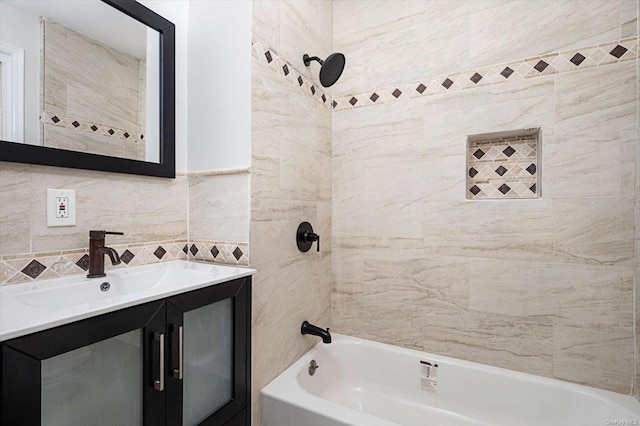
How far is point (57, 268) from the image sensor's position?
0.99 meters

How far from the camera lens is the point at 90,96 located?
110cm

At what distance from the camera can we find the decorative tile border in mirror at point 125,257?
912mm

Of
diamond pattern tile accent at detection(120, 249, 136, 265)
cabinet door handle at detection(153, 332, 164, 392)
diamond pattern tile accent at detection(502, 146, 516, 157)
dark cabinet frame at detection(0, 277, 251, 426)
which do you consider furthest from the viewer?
diamond pattern tile accent at detection(502, 146, 516, 157)

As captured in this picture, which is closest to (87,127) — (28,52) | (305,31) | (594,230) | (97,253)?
(28,52)

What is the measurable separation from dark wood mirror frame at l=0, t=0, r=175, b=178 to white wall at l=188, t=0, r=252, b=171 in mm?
95

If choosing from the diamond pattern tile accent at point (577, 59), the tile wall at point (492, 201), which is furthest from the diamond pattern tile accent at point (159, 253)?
the diamond pattern tile accent at point (577, 59)

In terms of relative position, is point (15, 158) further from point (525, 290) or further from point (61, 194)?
point (525, 290)

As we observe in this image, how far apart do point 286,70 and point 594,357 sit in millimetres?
1935

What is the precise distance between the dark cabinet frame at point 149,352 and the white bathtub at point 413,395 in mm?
291

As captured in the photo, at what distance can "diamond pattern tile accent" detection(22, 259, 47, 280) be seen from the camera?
3.05 ft

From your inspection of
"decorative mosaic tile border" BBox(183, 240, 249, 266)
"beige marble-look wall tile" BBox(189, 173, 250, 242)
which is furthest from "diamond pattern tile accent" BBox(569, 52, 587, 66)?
"decorative mosaic tile border" BBox(183, 240, 249, 266)

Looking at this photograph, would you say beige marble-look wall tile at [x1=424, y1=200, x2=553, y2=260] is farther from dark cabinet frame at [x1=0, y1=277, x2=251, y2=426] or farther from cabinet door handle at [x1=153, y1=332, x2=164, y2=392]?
cabinet door handle at [x1=153, y1=332, x2=164, y2=392]

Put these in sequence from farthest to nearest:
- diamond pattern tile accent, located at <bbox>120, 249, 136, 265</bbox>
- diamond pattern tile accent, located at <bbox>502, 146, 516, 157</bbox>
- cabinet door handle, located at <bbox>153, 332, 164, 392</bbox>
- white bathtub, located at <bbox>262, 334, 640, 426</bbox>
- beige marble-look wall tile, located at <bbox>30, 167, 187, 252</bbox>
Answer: diamond pattern tile accent, located at <bbox>502, 146, 516, 157</bbox>
white bathtub, located at <bbox>262, 334, 640, 426</bbox>
diamond pattern tile accent, located at <bbox>120, 249, 136, 265</bbox>
beige marble-look wall tile, located at <bbox>30, 167, 187, 252</bbox>
cabinet door handle, located at <bbox>153, 332, 164, 392</bbox>

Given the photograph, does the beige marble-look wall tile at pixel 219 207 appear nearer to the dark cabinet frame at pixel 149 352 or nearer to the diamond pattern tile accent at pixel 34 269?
the dark cabinet frame at pixel 149 352
